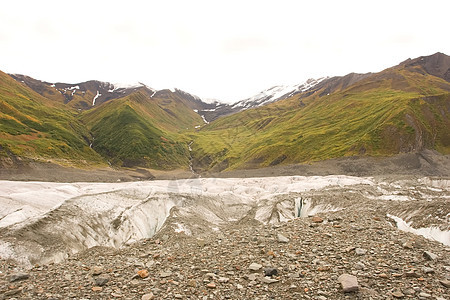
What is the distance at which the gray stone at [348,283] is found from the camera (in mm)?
10008

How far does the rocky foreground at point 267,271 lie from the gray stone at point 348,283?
0.12 ft

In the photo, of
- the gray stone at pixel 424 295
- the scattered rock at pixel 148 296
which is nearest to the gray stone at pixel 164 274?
the scattered rock at pixel 148 296

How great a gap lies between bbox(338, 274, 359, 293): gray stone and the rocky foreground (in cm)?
4

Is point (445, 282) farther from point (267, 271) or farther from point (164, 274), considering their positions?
point (164, 274)

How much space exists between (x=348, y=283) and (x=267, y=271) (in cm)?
350

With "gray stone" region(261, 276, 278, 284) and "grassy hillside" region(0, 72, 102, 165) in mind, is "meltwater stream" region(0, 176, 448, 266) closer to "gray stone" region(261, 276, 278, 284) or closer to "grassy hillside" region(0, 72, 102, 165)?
"gray stone" region(261, 276, 278, 284)

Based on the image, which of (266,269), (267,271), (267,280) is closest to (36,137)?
(266,269)

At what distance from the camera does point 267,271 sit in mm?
12234

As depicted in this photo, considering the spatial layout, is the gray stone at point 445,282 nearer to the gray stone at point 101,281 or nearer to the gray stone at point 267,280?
the gray stone at point 267,280

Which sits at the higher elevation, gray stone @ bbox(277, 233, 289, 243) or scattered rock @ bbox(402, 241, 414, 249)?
scattered rock @ bbox(402, 241, 414, 249)

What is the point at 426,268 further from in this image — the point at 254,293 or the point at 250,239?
the point at 250,239

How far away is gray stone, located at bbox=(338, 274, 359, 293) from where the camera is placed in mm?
10008

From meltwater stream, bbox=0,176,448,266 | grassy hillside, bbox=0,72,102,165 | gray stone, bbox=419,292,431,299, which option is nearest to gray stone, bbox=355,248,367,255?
gray stone, bbox=419,292,431,299

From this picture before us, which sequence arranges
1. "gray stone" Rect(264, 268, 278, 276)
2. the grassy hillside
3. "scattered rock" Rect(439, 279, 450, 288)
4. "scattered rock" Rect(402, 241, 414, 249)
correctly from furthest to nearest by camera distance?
the grassy hillside < "scattered rock" Rect(402, 241, 414, 249) < "gray stone" Rect(264, 268, 278, 276) < "scattered rock" Rect(439, 279, 450, 288)
